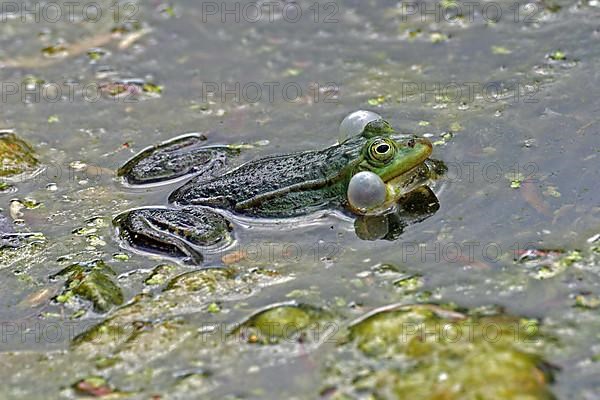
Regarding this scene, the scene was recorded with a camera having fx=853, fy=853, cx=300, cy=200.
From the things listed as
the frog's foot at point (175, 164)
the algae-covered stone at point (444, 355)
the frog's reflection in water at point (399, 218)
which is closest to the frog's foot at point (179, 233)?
the frog's foot at point (175, 164)

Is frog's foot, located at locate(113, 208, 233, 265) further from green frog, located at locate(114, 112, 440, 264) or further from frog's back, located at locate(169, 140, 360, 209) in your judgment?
frog's back, located at locate(169, 140, 360, 209)

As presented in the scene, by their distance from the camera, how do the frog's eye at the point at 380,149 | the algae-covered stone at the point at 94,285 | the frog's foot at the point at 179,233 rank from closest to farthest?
the algae-covered stone at the point at 94,285 < the frog's foot at the point at 179,233 < the frog's eye at the point at 380,149

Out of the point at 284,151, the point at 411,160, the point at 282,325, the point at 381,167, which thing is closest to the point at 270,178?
the point at 381,167

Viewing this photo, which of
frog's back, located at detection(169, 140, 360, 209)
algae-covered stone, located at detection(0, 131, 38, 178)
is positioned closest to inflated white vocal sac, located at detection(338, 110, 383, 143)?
frog's back, located at detection(169, 140, 360, 209)

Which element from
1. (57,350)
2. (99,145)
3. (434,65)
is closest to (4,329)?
(57,350)

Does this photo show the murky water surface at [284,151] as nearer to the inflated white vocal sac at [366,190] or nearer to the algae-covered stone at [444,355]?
the algae-covered stone at [444,355]

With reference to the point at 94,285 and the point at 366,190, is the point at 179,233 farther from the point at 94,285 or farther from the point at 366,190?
the point at 366,190
